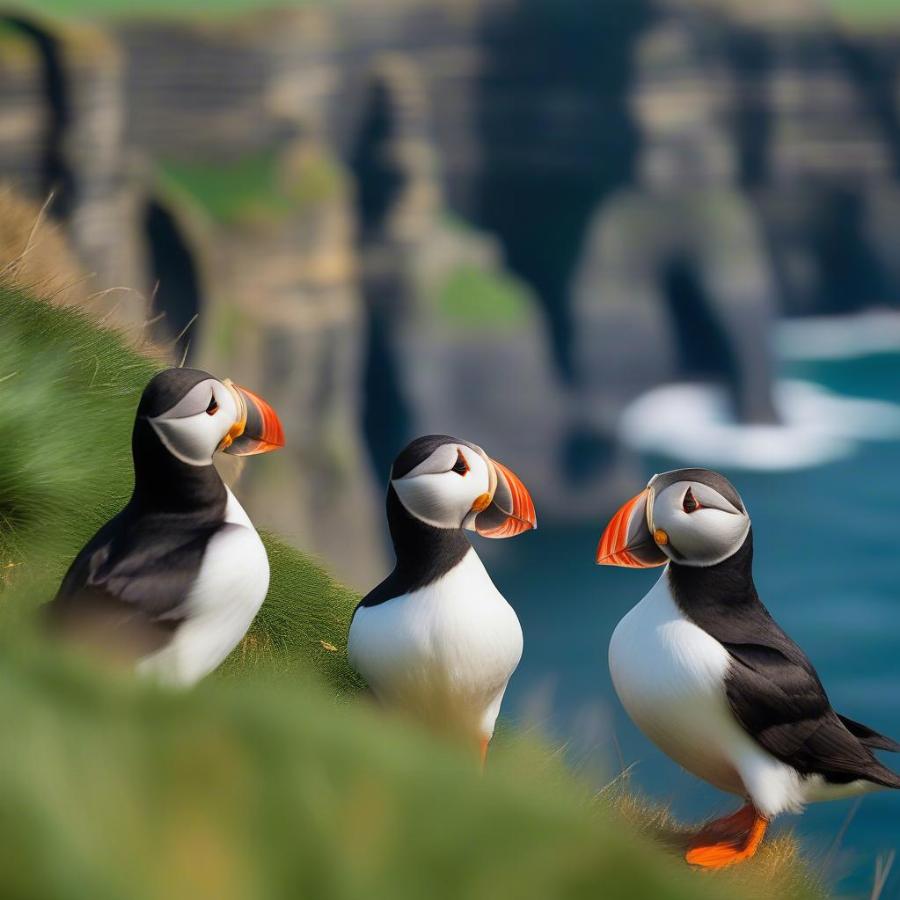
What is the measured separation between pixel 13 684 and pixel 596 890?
50 centimetres

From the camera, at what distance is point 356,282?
1086 inches

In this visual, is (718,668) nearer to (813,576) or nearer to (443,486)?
(443,486)

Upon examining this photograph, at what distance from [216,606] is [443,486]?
0.54m

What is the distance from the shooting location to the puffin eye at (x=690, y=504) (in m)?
2.93

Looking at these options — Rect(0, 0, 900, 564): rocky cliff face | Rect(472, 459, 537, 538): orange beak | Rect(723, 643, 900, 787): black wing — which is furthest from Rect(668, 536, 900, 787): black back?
Rect(0, 0, 900, 564): rocky cliff face

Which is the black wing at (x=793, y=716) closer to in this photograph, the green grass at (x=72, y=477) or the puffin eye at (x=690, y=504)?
the puffin eye at (x=690, y=504)

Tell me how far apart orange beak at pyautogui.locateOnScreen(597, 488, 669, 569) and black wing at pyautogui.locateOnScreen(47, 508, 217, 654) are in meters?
0.87

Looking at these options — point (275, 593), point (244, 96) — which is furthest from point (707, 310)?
point (275, 593)

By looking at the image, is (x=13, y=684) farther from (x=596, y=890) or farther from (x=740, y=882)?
(x=740, y=882)

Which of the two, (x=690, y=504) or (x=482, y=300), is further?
(x=482, y=300)

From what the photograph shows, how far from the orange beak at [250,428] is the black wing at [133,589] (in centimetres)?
27

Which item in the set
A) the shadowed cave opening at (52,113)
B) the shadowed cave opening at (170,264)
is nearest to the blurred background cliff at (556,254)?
→ the shadowed cave opening at (170,264)

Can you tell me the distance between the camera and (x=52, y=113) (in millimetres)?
20266

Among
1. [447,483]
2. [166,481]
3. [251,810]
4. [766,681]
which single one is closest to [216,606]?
[166,481]
